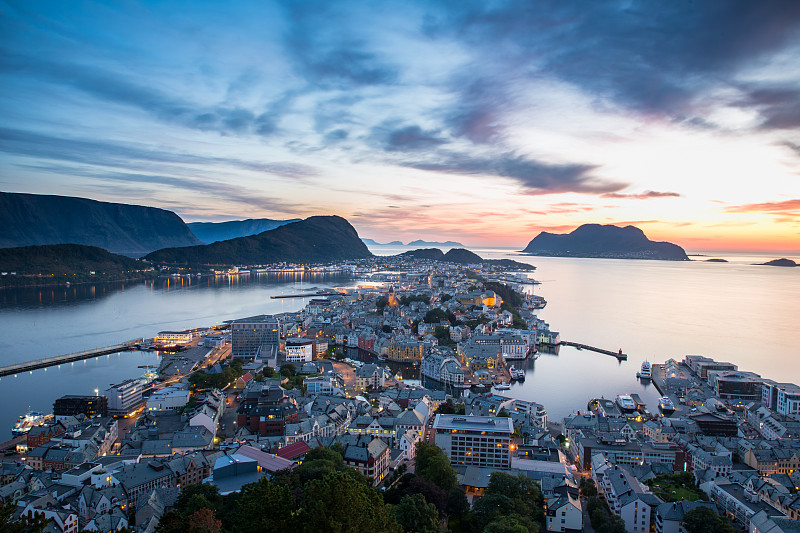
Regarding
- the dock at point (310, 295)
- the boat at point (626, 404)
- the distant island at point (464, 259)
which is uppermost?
the distant island at point (464, 259)

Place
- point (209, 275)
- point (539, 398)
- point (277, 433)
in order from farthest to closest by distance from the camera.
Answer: point (209, 275) < point (539, 398) < point (277, 433)

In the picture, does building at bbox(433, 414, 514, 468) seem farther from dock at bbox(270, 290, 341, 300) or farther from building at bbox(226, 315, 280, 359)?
dock at bbox(270, 290, 341, 300)

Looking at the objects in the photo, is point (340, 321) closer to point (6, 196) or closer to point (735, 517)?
point (735, 517)

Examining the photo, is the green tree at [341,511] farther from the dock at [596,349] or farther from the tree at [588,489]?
the dock at [596,349]

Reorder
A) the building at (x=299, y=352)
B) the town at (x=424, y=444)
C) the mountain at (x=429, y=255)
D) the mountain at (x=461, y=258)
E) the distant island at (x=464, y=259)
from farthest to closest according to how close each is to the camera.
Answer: the mountain at (x=429, y=255) < the mountain at (x=461, y=258) < the distant island at (x=464, y=259) < the building at (x=299, y=352) < the town at (x=424, y=444)

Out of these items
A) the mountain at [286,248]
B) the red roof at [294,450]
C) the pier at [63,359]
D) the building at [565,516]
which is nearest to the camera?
the building at [565,516]

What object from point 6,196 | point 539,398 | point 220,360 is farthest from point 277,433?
point 6,196

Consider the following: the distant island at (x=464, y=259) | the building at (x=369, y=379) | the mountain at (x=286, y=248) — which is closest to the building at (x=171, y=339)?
the building at (x=369, y=379)
